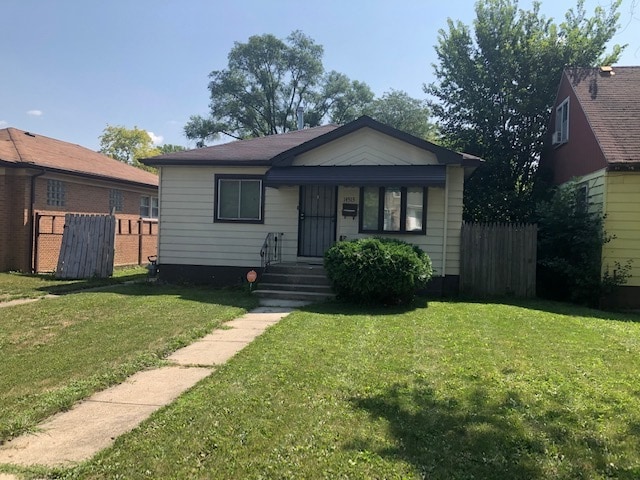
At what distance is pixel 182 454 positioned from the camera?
324cm

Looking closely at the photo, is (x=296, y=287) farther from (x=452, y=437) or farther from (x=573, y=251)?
(x=452, y=437)

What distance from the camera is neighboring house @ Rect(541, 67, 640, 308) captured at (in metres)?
10.7

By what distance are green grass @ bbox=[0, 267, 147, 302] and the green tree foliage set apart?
440 inches

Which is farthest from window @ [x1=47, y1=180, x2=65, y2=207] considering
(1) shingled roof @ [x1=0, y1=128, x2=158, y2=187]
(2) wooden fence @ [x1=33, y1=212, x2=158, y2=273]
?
(1) shingled roof @ [x1=0, y1=128, x2=158, y2=187]

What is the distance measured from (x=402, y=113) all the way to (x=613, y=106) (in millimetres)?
32837

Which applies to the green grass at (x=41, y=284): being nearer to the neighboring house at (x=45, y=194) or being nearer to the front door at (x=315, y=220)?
the neighboring house at (x=45, y=194)

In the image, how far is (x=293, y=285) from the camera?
10.8m

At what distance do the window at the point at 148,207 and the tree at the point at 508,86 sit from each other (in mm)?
12831

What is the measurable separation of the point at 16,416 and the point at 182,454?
1.65 m

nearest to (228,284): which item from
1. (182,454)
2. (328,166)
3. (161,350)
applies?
(328,166)

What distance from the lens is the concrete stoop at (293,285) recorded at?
406 inches

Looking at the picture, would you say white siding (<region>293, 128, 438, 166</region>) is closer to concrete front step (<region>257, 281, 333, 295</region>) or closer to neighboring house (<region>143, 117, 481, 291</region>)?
neighboring house (<region>143, 117, 481, 291</region>)

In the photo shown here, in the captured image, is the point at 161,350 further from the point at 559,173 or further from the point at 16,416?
the point at 559,173

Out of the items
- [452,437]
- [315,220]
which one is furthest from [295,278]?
[452,437]
